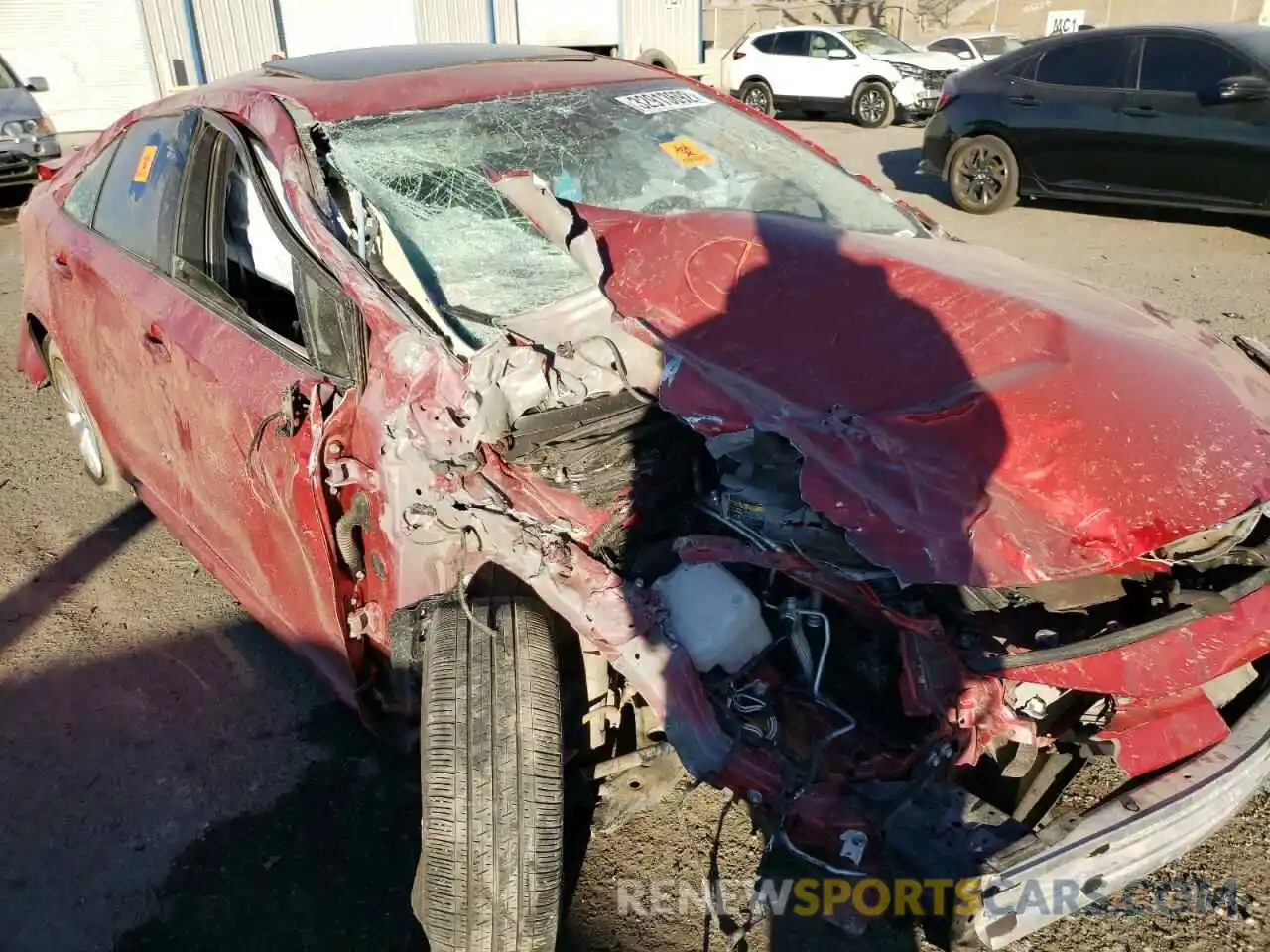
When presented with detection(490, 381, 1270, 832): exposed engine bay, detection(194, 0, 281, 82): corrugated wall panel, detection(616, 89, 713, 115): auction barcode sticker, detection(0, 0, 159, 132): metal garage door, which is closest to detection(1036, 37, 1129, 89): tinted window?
detection(616, 89, 713, 115): auction barcode sticker

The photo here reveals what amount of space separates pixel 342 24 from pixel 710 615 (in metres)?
17.8

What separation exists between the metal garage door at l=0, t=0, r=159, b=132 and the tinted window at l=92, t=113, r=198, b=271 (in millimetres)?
14791

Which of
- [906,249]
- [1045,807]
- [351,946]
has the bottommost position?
[351,946]

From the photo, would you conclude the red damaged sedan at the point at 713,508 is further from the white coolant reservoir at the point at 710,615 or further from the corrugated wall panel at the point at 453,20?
the corrugated wall panel at the point at 453,20

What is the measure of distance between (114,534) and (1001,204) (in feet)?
24.7

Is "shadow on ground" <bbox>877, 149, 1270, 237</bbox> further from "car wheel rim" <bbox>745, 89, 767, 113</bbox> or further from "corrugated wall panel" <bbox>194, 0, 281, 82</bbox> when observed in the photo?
"corrugated wall panel" <bbox>194, 0, 281, 82</bbox>

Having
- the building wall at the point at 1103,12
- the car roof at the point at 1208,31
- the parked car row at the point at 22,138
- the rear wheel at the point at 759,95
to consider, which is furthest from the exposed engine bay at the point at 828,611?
the building wall at the point at 1103,12

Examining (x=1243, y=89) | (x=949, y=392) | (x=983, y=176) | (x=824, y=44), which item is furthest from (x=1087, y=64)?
(x=824, y=44)

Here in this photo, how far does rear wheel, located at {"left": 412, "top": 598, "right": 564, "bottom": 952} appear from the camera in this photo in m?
1.94

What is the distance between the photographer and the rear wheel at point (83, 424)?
12.5 ft

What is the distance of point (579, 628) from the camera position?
80.4 inches

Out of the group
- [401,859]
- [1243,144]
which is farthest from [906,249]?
[1243,144]

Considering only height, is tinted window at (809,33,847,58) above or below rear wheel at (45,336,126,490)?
above

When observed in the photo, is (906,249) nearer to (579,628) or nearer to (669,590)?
(669,590)
